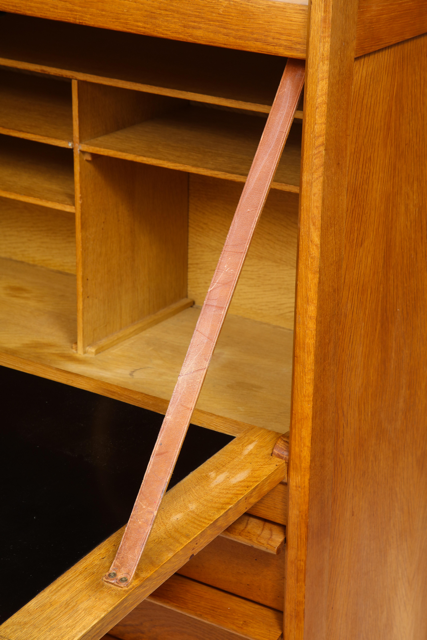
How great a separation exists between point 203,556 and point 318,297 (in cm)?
64

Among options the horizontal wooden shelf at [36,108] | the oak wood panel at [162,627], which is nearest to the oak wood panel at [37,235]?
the horizontal wooden shelf at [36,108]

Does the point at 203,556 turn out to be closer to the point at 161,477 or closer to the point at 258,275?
the point at 161,477

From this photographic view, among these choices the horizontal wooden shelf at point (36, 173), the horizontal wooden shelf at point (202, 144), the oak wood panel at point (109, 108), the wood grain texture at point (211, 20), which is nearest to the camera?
the wood grain texture at point (211, 20)

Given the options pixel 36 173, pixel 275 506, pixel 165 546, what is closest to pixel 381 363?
pixel 275 506

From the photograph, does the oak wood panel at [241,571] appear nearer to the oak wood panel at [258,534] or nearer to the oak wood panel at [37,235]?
the oak wood panel at [258,534]

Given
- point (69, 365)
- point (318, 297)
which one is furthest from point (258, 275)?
point (318, 297)

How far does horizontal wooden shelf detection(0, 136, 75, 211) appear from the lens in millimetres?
1825

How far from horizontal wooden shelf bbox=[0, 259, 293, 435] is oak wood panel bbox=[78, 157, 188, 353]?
76 millimetres

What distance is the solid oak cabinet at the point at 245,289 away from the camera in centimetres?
116

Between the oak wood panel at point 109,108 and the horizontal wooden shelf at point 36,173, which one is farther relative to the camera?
the horizontal wooden shelf at point 36,173

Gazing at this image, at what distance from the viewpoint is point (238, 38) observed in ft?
3.80

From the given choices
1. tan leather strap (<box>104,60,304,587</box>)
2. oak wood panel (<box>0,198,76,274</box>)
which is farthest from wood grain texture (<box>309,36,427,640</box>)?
oak wood panel (<box>0,198,76,274</box>)

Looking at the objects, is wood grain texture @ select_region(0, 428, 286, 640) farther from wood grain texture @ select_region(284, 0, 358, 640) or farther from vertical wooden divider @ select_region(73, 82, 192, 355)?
vertical wooden divider @ select_region(73, 82, 192, 355)

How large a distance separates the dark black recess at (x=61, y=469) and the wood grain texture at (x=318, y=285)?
0.60 ft
